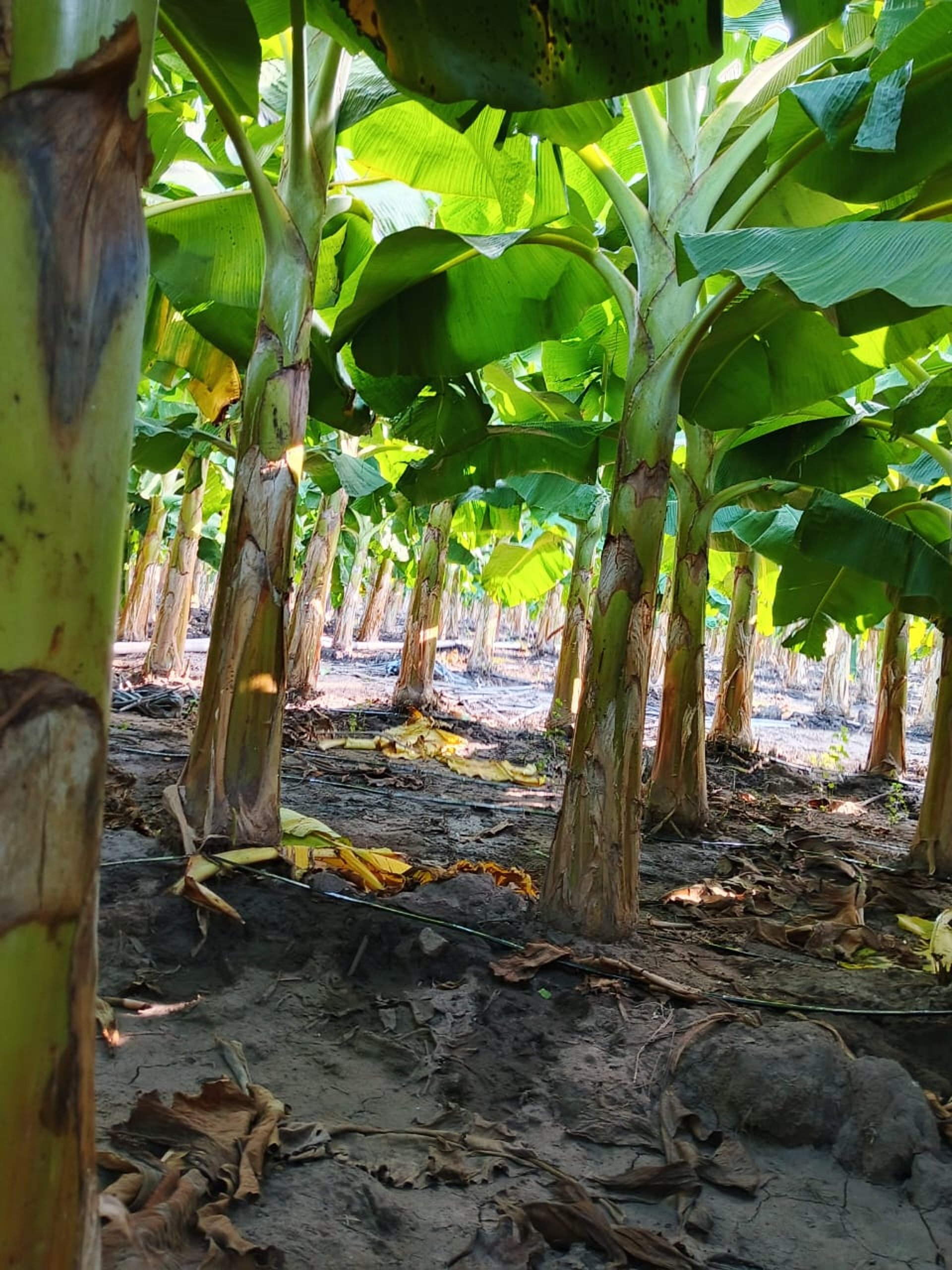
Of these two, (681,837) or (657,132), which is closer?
(657,132)

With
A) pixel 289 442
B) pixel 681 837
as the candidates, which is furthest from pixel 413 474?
pixel 681 837

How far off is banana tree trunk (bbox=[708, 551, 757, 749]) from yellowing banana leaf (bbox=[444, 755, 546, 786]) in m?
2.59

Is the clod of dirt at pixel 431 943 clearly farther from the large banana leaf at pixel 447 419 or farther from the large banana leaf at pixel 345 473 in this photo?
the large banana leaf at pixel 345 473

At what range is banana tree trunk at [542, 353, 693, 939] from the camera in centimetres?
337

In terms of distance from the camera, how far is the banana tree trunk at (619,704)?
3.37 meters

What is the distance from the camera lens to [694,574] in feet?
19.4

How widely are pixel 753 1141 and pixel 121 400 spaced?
2363 millimetres

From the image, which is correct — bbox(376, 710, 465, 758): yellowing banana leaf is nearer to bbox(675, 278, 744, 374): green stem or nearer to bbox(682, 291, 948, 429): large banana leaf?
bbox(682, 291, 948, 429): large banana leaf

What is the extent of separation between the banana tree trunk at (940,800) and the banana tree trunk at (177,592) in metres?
8.39

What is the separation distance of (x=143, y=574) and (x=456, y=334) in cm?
1249

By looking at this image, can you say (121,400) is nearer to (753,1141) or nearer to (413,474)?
(753,1141)

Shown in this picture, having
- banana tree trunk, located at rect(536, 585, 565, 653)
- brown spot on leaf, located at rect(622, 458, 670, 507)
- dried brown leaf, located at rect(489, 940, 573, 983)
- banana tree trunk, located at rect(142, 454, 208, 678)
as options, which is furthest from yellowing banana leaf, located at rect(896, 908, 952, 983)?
banana tree trunk, located at rect(536, 585, 565, 653)

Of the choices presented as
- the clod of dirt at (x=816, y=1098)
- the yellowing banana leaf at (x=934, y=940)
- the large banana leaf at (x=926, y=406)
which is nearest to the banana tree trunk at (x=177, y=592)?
the large banana leaf at (x=926, y=406)

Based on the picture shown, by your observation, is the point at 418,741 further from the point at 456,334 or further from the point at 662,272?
the point at 662,272
